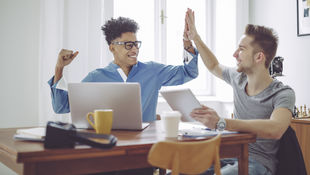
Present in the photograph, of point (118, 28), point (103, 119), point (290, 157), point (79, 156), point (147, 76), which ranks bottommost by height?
point (290, 157)

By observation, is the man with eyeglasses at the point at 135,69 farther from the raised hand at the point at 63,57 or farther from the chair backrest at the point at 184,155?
the chair backrest at the point at 184,155

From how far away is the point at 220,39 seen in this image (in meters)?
3.95

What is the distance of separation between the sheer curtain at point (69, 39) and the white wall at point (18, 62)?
72 millimetres

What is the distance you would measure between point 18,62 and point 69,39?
1.48ft

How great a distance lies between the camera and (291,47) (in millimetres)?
3254

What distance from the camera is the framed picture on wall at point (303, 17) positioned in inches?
121

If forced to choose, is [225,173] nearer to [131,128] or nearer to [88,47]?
[131,128]

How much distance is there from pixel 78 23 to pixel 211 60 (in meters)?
1.24

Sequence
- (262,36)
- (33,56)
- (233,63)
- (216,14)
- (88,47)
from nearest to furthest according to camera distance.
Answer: (262,36) < (33,56) < (88,47) < (233,63) < (216,14)

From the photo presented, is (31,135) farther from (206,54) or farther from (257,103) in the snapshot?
(206,54)

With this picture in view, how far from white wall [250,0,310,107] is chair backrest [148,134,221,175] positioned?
2185 millimetres

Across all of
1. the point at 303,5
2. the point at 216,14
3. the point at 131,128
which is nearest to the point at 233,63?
the point at 216,14

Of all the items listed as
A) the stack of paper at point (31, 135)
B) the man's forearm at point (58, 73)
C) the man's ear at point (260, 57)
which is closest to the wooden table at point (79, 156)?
the stack of paper at point (31, 135)

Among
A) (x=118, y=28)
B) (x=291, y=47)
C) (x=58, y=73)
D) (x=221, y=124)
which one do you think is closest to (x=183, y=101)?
(x=221, y=124)
